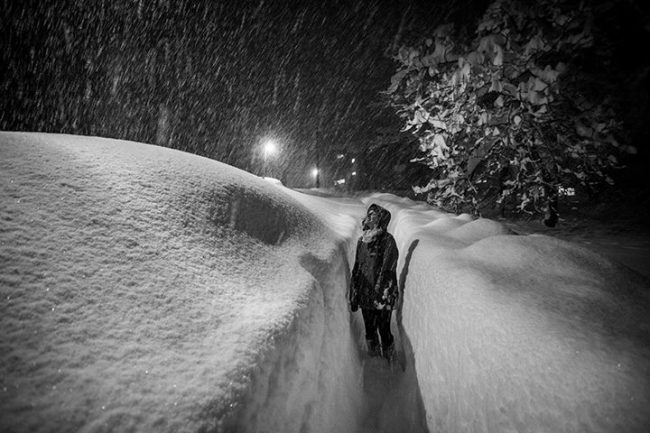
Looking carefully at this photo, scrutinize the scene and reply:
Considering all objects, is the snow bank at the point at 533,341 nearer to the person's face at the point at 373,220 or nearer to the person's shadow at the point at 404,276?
the person's face at the point at 373,220

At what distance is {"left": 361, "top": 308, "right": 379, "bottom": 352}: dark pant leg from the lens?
365 centimetres

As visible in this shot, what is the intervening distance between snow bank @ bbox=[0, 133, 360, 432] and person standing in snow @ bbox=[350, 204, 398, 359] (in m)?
0.85

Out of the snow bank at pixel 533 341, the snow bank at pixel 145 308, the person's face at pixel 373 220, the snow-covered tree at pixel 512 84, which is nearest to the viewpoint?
the snow bank at pixel 145 308

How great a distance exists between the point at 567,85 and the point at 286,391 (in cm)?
479

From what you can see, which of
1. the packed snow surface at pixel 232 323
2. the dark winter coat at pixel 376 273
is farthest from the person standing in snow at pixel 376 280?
the packed snow surface at pixel 232 323

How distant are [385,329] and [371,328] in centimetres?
22

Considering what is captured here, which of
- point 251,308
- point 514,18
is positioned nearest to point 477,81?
point 514,18

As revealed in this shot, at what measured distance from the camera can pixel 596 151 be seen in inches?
186

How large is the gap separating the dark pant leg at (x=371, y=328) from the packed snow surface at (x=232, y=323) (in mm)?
593

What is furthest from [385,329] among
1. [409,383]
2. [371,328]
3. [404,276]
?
[404,276]

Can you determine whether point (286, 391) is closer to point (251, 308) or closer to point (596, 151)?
point (251, 308)

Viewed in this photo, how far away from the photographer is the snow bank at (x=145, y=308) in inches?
41.6

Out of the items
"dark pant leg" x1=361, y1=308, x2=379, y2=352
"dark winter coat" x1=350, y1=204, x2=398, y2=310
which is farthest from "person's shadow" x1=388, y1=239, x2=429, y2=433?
"dark winter coat" x1=350, y1=204, x2=398, y2=310

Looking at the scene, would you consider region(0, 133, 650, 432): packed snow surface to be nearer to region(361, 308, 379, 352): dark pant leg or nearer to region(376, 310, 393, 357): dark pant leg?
region(376, 310, 393, 357): dark pant leg
